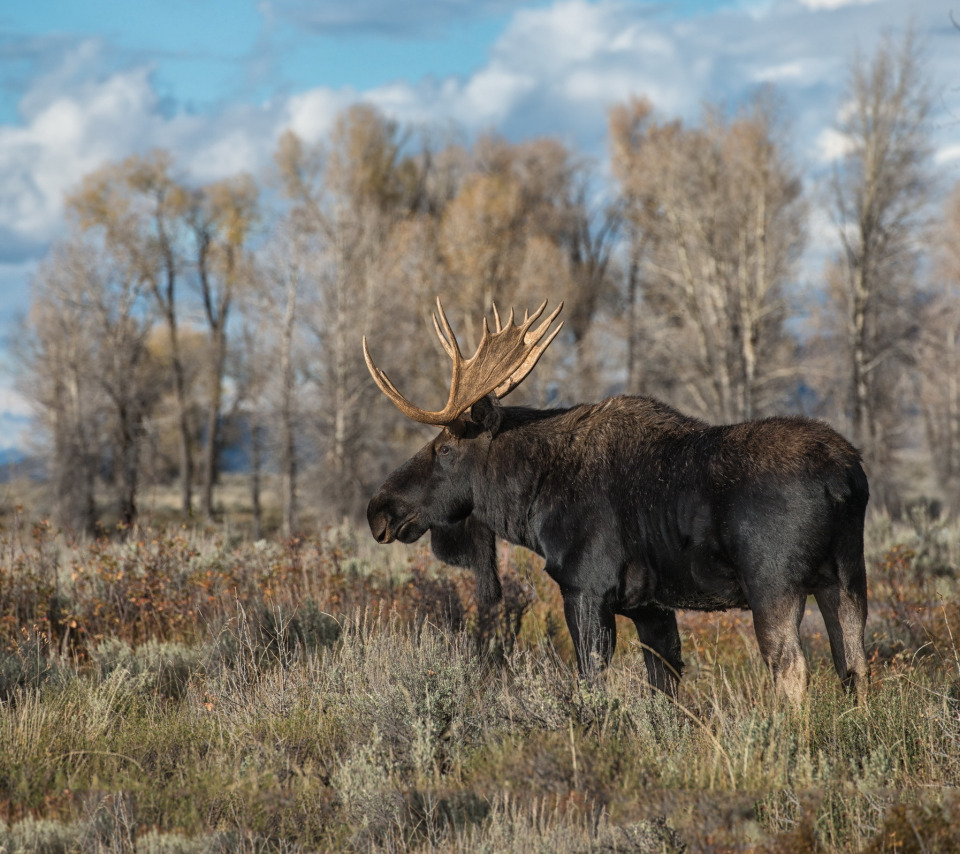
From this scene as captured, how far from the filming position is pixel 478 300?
37906mm

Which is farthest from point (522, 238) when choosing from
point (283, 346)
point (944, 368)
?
point (944, 368)

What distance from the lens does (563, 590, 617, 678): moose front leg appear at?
4.88 m

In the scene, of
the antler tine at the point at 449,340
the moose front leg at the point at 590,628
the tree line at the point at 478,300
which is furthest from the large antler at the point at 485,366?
the tree line at the point at 478,300

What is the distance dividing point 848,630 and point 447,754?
1896 mm

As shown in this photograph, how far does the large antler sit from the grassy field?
1.32 metres

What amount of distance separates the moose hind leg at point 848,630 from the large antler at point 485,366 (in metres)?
2.00

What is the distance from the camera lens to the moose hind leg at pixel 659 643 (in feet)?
17.2

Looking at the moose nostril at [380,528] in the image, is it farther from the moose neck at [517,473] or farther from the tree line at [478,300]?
the tree line at [478,300]

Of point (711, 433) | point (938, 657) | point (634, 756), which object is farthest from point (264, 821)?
point (938, 657)

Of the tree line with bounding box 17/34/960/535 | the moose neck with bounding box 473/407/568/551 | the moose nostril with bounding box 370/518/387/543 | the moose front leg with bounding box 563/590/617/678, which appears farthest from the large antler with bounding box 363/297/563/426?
the tree line with bounding box 17/34/960/535

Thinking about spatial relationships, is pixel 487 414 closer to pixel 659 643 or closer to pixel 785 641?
pixel 659 643

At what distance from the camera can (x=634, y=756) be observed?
4.10 metres

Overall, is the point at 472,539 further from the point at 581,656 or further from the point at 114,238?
the point at 114,238

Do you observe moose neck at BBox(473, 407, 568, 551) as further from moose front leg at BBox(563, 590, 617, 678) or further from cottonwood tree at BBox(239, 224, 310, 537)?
cottonwood tree at BBox(239, 224, 310, 537)
